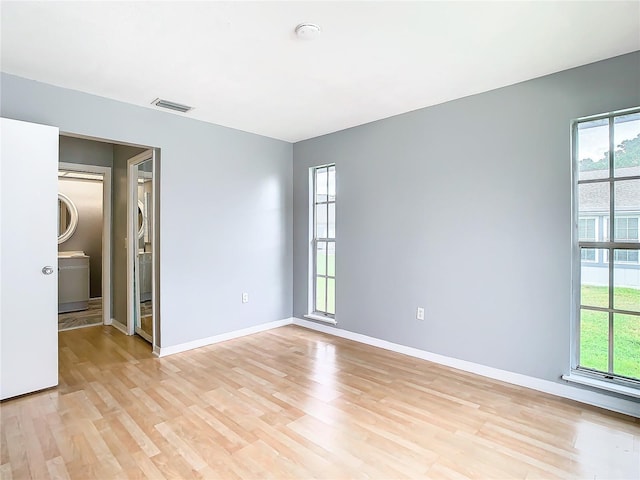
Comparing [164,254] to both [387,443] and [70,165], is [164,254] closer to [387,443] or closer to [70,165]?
[70,165]

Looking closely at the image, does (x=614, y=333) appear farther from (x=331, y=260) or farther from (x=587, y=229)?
(x=331, y=260)

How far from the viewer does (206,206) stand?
12.8 feet

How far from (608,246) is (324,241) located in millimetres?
2888

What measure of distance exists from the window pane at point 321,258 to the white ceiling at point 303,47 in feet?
6.26

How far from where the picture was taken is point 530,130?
278 centimetres

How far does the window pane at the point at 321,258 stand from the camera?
4.53m

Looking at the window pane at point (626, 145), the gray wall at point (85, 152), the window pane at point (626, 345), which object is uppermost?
the gray wall at point (85, 152)

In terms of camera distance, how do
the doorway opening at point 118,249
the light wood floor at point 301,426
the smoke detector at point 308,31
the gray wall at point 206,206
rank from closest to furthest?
the light wood floor at point 301,426
the smoke detector at point 308,31
the gray wall at point 206,206
the doorway opening at point 118,249

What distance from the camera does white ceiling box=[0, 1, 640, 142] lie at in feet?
6.29

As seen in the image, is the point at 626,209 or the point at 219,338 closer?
the point at 626,209

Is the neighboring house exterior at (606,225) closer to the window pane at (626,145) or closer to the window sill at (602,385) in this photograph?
the window pane at (626,145)

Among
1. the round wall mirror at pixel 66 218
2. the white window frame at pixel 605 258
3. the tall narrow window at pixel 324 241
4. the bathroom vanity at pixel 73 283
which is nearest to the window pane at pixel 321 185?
the tall narrow window at pixel 324 241

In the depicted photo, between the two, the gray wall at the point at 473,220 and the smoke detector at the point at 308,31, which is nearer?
the smoke detector at the point at 308,31

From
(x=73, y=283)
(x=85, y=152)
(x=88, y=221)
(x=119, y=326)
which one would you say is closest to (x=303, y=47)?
(x=85, y=152)
